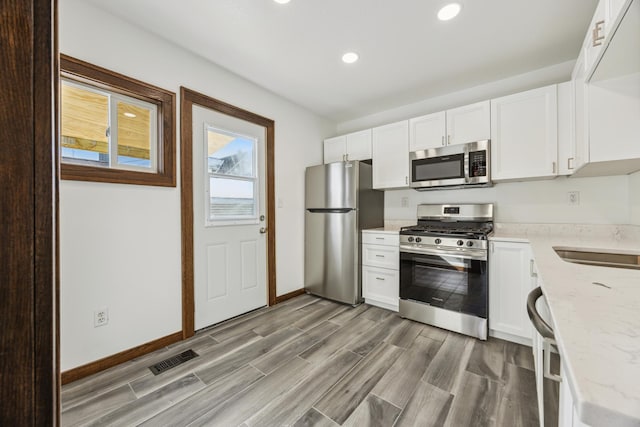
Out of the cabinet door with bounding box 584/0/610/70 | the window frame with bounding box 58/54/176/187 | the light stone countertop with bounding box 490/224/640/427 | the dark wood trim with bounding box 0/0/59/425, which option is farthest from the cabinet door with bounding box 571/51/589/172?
the window frame with bounding box 58/54/176/187

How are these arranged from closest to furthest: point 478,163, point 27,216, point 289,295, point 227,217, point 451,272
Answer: point 27,216, point 451,272, point 478,163, point 227,217, point 289,295

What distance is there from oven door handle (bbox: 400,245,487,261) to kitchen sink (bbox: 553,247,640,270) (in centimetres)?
55

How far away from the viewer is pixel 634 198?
78.8 inches

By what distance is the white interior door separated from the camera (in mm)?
2383

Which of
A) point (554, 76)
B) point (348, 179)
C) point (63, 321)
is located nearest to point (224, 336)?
point (63, 321)

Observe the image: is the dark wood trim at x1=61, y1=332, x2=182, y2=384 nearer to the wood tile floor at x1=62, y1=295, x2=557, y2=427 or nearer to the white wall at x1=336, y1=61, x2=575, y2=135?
the wood tile floor at x1=62, y1=295, x2=557, y2=427

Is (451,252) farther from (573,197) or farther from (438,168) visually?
(573,197)

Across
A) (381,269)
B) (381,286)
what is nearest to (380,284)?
(381,286)

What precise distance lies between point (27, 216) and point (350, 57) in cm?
251

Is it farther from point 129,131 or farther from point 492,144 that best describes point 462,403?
point 129,131

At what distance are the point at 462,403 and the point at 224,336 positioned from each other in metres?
1.86

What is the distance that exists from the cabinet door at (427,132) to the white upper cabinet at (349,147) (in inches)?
22.6

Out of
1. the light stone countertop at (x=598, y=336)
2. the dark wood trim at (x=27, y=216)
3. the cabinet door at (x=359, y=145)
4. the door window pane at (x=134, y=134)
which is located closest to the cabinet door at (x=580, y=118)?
the light stone countertop at (x=598, y=336)

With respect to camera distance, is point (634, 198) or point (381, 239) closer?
point (634, 198)
